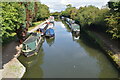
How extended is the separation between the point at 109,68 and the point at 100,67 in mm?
951

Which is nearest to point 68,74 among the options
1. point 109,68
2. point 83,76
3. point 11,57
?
point 83,76

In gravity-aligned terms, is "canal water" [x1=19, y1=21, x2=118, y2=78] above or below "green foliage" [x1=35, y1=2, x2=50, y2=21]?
below

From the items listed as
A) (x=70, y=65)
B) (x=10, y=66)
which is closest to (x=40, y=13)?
(x=70, y=65)

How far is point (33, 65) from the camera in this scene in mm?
14086

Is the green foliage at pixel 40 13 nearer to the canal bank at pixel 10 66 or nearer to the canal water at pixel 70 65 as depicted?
the canal bank at pixel 10 66

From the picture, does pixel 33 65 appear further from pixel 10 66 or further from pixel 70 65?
Answer: pixel 70 65

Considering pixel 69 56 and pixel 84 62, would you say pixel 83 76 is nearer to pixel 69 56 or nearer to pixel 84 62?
pixel 84 62

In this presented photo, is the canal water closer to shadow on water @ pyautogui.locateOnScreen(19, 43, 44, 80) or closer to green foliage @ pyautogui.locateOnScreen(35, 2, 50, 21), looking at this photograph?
shadow on water @ pyautogui.locateOnScreen(19, 43, 44, 80)

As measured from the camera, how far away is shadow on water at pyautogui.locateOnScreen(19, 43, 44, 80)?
38.6 feet

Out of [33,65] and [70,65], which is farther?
[33,65]

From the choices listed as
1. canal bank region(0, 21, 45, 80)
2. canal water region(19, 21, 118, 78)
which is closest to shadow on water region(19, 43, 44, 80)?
canal water region(19, 21, 118, 78)

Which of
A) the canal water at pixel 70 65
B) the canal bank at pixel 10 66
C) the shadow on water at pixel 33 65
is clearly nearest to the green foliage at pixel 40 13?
the shadow on water at pixel 33 65

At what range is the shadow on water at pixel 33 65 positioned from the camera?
38.6 feet

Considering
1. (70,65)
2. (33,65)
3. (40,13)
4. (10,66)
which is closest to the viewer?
(10,66)
